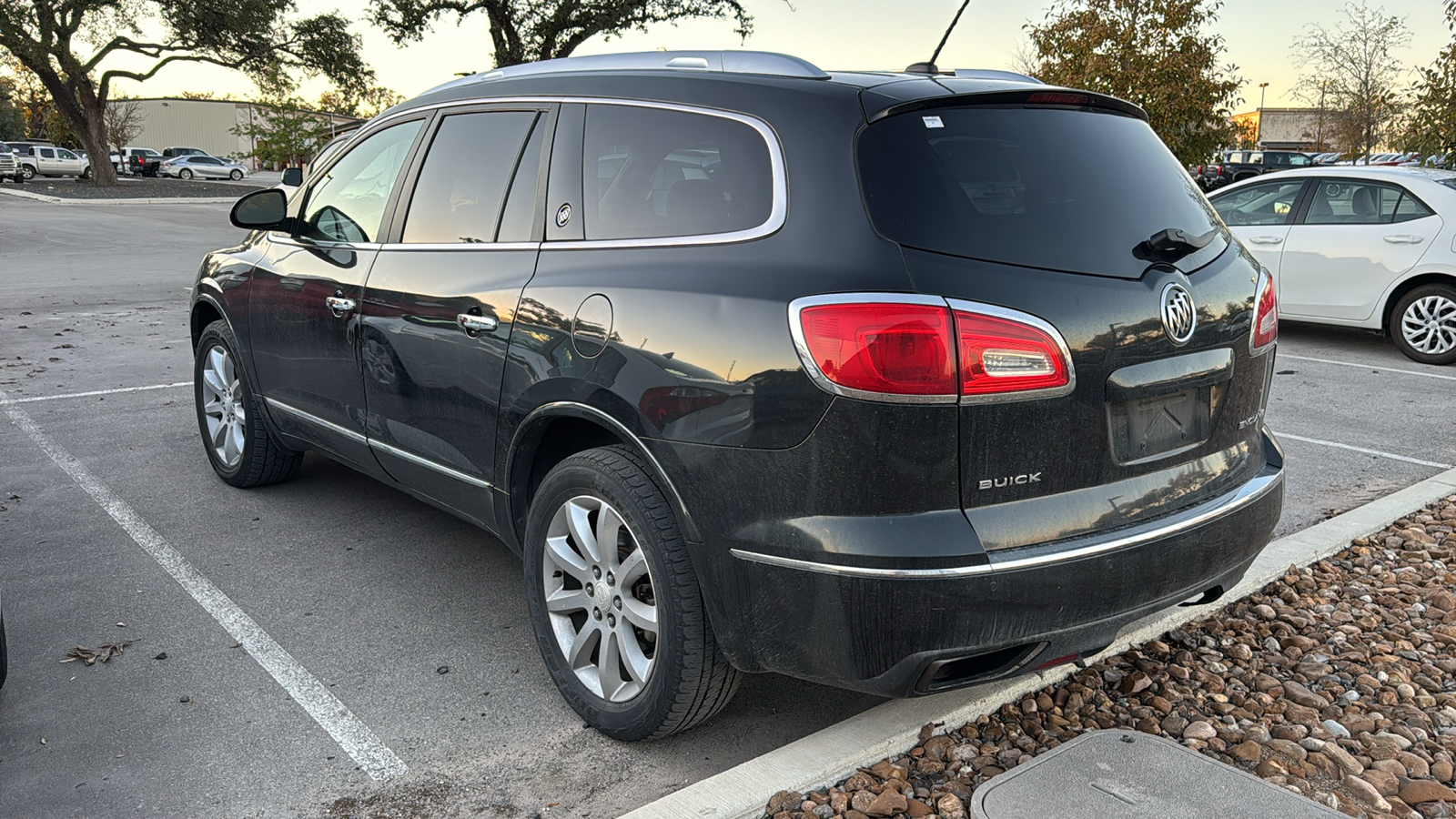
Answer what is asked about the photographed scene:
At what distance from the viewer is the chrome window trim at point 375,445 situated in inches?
143

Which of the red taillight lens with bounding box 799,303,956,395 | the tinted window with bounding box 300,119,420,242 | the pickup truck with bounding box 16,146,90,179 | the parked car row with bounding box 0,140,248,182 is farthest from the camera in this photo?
the pickup truck with bounding box 16,146,90,179

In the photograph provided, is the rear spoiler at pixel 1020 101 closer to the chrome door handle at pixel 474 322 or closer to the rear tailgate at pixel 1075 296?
the rear tailgate at pixel 1075 296

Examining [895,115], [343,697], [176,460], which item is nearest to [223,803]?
[343,697]

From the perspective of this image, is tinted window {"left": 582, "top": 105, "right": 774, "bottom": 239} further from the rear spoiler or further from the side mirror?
the side mirror

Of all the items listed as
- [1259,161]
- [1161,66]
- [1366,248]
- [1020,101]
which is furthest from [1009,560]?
[1259,161]

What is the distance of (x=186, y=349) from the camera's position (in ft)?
30.6

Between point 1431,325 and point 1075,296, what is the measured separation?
331 inches

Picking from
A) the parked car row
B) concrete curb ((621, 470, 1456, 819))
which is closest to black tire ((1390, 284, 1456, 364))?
concrete curb ((621, 470, 1456, 819))

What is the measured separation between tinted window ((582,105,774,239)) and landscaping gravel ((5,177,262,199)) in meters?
37.5

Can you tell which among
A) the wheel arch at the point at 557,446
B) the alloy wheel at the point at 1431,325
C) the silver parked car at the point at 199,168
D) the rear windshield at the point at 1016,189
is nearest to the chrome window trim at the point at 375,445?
the wheel arch at the point at 557,446

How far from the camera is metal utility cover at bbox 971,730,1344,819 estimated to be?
2.67 meters

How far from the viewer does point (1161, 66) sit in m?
17.7

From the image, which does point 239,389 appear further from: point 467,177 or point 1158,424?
point 1158,424

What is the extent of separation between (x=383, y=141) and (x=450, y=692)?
218cm
